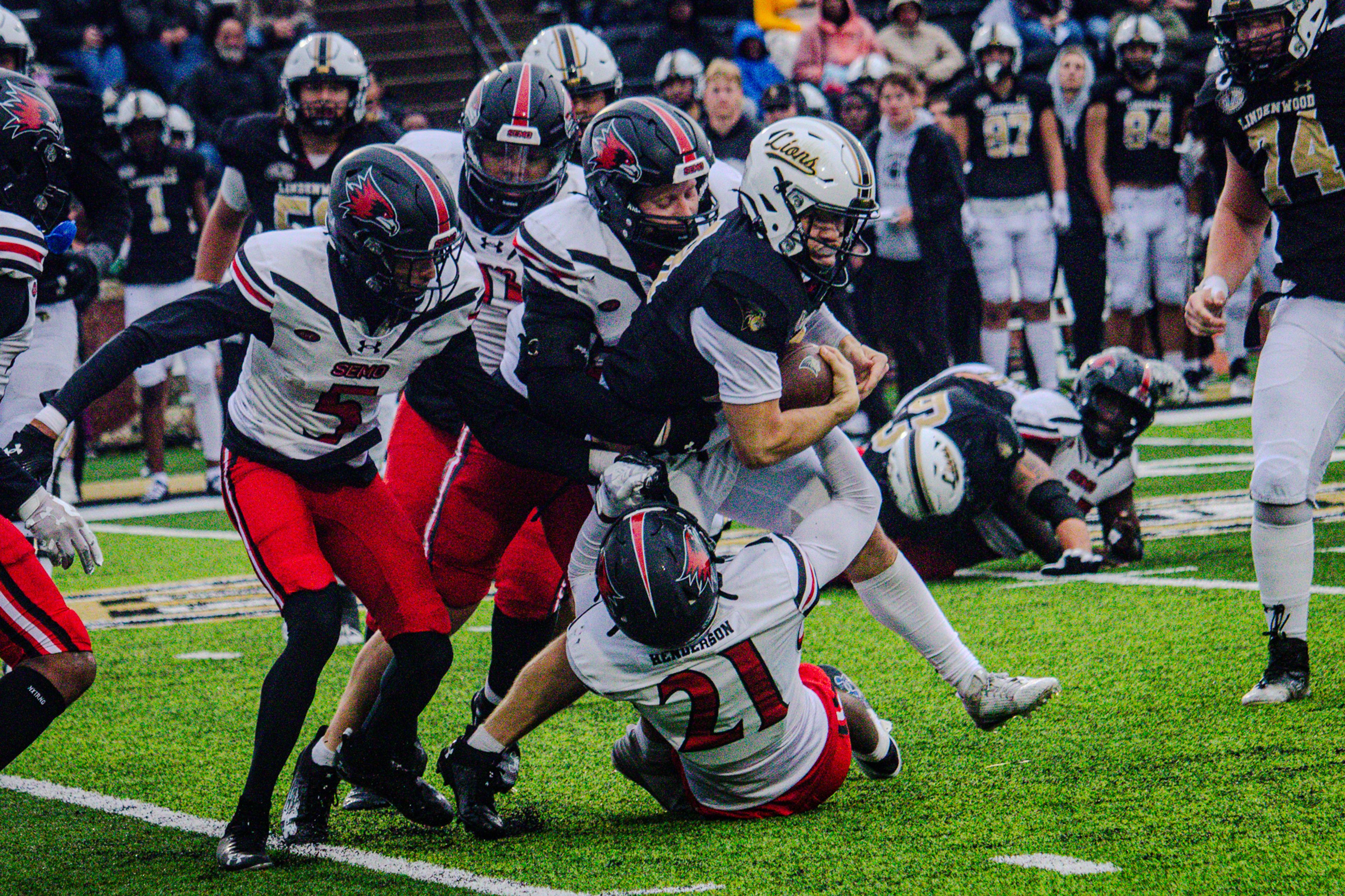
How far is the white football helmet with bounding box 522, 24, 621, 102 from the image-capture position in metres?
5.45

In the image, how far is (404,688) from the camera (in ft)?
12.7

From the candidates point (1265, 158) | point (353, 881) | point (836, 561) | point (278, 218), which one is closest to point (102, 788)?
point (353, 881)

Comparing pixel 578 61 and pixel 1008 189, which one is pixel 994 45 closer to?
pixel 1008 189

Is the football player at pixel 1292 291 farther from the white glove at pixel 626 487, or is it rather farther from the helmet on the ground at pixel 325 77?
the helmet on the ground at pixel 325 77

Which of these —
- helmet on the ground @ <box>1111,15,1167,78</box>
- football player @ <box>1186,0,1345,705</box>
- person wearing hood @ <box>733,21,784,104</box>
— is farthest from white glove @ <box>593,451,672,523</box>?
person wearing hood @ <box>733,21,784,104</box>

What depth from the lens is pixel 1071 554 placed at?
649cm

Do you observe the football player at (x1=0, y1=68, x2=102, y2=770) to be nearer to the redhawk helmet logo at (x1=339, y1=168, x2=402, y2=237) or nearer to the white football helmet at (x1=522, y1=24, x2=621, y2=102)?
the redhawk helmet logo at (x1=339, y1=168, x2=402, y2=237)

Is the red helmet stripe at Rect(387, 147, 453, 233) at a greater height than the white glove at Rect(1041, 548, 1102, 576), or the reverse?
the red helmet stripe at Rect(387, 147, 453, 233)

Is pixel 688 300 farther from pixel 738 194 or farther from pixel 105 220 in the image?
pixel 105 220

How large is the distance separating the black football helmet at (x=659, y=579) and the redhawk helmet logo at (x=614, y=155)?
929 mm

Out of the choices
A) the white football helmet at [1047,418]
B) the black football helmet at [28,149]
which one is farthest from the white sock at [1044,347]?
the black football helmet at [28,149]

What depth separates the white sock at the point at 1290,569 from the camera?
4.46 meters

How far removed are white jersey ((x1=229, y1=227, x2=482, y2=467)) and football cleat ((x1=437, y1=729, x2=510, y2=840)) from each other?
0.75 metres

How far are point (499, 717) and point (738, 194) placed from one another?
135 cm
